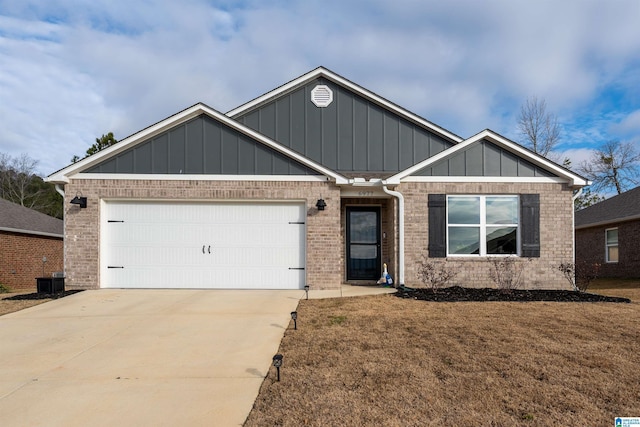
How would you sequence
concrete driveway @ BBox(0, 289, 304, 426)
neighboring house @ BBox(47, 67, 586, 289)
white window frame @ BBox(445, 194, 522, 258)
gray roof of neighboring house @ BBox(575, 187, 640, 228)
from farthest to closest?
gray roof of neighboring house @ BBox(575, 187, 640, 228), white window frame @ BBox(445, 194, 522, 258), neighboring house @ BBox(47, 67, 586, 289), concrete driveway @ BBox(0, 289, 304, 426)

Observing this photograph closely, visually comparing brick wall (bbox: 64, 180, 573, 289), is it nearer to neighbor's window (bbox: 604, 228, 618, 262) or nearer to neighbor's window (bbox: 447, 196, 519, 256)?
neighbor's window (bbox: 447, 196, 519, 256)

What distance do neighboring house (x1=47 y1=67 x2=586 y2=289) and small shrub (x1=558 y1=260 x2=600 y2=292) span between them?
19 centimetres

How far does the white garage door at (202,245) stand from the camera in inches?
386

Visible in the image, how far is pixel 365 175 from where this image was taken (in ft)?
38.0

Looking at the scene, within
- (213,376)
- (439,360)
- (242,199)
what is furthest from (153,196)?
(439,360)

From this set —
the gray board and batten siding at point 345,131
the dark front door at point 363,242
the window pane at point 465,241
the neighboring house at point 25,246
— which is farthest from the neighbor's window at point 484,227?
the neighboring house at point 25,246

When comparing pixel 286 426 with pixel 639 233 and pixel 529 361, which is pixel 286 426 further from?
pixel 639 233

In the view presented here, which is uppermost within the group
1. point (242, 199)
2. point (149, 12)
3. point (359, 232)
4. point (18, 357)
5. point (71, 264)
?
point (149, 12)

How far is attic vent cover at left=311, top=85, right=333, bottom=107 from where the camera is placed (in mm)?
12609

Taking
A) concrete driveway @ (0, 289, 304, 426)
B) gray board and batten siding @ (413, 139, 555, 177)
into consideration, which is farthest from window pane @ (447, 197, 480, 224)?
concrete driveway @ (0, 289, 304, 426)

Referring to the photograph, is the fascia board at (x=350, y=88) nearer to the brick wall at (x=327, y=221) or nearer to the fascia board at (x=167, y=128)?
the fascia board at (x=167, y=128)

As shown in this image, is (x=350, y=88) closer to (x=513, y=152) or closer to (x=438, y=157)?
(x=438, y=157)

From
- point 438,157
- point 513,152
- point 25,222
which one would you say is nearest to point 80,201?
point 438,157

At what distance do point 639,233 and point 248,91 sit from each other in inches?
806
